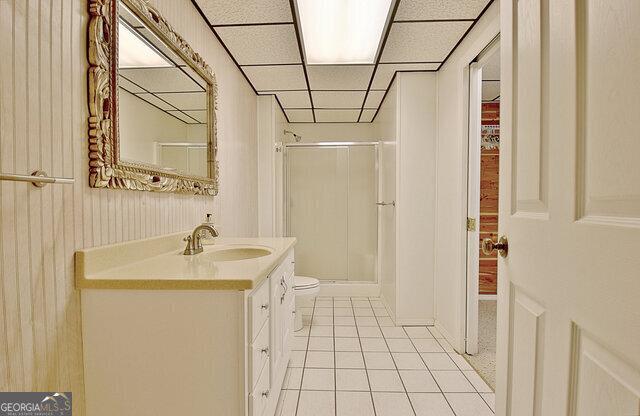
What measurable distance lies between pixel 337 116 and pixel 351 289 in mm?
2133

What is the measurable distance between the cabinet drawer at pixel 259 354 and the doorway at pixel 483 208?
124 cm

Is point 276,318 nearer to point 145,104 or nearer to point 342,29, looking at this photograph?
point 145,104

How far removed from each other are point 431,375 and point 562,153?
5.74ft

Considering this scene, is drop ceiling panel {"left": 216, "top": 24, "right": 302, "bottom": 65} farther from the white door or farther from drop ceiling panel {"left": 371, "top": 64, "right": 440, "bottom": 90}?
the white door

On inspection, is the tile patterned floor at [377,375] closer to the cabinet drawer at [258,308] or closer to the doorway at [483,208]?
the doorway at [483,208]

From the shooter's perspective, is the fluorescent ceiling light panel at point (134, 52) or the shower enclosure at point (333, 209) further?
the shower enclosure at point (333, 209)

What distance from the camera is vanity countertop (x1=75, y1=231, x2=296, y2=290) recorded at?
969 mm

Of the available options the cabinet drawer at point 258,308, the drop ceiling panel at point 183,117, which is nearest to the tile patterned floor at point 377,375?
the cabinet drawer at point 258,308

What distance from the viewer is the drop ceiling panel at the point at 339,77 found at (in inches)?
104

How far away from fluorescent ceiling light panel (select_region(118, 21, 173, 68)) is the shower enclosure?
2.66 m

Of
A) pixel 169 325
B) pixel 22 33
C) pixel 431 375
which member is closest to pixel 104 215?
pixel 169 325

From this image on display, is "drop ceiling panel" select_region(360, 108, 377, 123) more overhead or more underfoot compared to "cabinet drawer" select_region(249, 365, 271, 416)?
more overhead

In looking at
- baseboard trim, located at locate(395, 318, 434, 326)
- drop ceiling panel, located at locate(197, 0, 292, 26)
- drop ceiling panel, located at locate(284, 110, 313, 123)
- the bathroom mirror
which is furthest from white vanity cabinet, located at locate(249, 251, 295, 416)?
drop ceiling panel, located at locate(284, 110, 313, 123)

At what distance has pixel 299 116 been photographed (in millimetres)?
4035
